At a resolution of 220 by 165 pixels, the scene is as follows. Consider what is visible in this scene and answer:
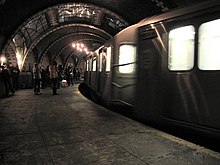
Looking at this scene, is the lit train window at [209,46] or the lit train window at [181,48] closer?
the lit train window at [209,46]

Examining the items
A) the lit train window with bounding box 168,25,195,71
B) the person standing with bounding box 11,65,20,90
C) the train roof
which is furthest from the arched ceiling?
the lit train window with bounding box 168,25,195,71

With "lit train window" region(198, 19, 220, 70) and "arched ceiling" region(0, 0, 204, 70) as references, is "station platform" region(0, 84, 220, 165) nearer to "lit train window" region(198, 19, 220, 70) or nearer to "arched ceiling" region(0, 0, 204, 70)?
"lit train window" region(198, 19, 220, 70)

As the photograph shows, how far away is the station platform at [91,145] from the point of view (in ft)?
11.1

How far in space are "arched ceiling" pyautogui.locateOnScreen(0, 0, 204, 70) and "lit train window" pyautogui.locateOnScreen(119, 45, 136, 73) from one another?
4895 millimetres

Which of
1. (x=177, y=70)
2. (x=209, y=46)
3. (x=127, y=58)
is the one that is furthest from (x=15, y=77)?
(x=209, y=46)

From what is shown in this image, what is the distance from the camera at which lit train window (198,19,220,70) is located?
407 centimetres

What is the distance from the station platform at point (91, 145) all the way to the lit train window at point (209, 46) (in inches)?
64.0

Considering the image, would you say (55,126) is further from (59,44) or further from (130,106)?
(59,44)

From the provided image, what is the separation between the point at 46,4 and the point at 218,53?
45.5 ft

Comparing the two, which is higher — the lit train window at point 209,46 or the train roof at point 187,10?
the train roof at point 187,10

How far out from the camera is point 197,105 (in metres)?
4.31

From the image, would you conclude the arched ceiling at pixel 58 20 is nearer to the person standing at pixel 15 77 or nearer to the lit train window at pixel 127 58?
the person standing at pixel 15 77

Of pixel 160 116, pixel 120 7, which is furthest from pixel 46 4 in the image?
pixel 160 116

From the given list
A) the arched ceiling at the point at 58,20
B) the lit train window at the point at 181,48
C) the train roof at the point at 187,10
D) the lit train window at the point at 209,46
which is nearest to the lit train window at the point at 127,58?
the train roof at the point at 187,10
